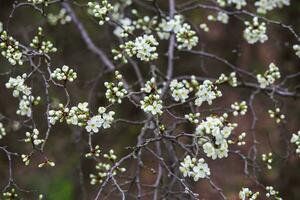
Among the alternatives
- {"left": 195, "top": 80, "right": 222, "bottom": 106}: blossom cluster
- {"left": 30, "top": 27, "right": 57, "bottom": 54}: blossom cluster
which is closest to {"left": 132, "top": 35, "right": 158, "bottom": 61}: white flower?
{"left": 195, "top": 80, "right": 222, "bottom": 106}: blossom cluster

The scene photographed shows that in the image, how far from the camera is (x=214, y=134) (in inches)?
138

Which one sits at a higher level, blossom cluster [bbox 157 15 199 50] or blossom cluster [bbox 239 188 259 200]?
blossom cluster [bbox 157 15 199 50]

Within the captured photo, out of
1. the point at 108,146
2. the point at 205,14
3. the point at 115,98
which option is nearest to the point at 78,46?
the point at 108,146

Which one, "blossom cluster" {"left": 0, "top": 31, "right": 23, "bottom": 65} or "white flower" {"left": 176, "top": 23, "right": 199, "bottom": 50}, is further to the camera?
"white flower" {"left": 176, "top": 23, "right": 199, "bottom": 50}

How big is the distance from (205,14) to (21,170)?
4.84 m

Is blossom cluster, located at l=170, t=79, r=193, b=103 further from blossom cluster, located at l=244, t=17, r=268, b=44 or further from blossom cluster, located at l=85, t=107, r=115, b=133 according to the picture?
blossom cluster, located at l=244, t=17, r=268, b=44

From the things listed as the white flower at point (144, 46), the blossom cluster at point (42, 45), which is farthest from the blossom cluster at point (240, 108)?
the blossom cluster at point (42, 45)

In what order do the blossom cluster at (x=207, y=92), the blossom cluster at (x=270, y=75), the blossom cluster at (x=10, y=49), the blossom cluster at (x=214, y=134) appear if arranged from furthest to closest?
the blossom cluster at (x=270, y=75) < the blossom cluster at (x=10, y=49) < the blossom cluster at (x=207, y=92) < the blossom cluster at (x=214, y=134)

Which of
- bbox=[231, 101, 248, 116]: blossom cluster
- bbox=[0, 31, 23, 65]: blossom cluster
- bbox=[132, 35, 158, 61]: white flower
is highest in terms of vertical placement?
bbox=[132, 35, 158, 61]: white flower

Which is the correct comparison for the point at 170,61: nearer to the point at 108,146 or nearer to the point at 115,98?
the point at 115,98

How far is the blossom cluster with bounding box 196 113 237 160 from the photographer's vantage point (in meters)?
3.52

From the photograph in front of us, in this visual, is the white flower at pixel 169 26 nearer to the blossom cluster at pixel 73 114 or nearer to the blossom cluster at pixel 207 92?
the blossom cluster at pixel 207 92

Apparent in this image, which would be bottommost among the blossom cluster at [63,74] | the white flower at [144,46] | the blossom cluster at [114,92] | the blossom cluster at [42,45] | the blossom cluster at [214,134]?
the blossom cluster at [214,134]

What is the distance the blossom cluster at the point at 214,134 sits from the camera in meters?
3.52
